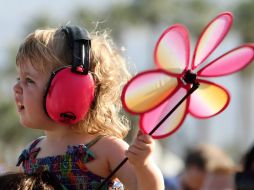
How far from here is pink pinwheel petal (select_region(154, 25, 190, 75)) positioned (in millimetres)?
3016

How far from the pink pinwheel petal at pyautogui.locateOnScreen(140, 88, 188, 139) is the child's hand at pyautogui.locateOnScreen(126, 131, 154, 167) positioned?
34 mm

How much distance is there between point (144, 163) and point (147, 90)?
291 millimetres

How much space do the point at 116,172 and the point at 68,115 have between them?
0.96 feet

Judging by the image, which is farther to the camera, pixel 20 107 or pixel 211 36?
pixel 20 107

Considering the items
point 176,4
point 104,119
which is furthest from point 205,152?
point 176,4

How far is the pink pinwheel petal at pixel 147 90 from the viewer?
114 inches

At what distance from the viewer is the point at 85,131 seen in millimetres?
3443

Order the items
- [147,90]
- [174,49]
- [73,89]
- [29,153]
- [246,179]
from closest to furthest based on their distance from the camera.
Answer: [147,90]
[174,49]
[73,89]
[29,153]
[246,179]

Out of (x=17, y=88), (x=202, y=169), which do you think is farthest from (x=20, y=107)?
(x=202, y=169)

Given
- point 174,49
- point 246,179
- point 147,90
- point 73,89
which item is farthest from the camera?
point 246,179

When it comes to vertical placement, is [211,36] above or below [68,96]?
above

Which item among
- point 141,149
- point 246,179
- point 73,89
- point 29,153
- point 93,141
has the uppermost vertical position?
point 73,89

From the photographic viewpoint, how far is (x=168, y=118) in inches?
121

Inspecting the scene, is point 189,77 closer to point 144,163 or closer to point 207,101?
point 207,101
